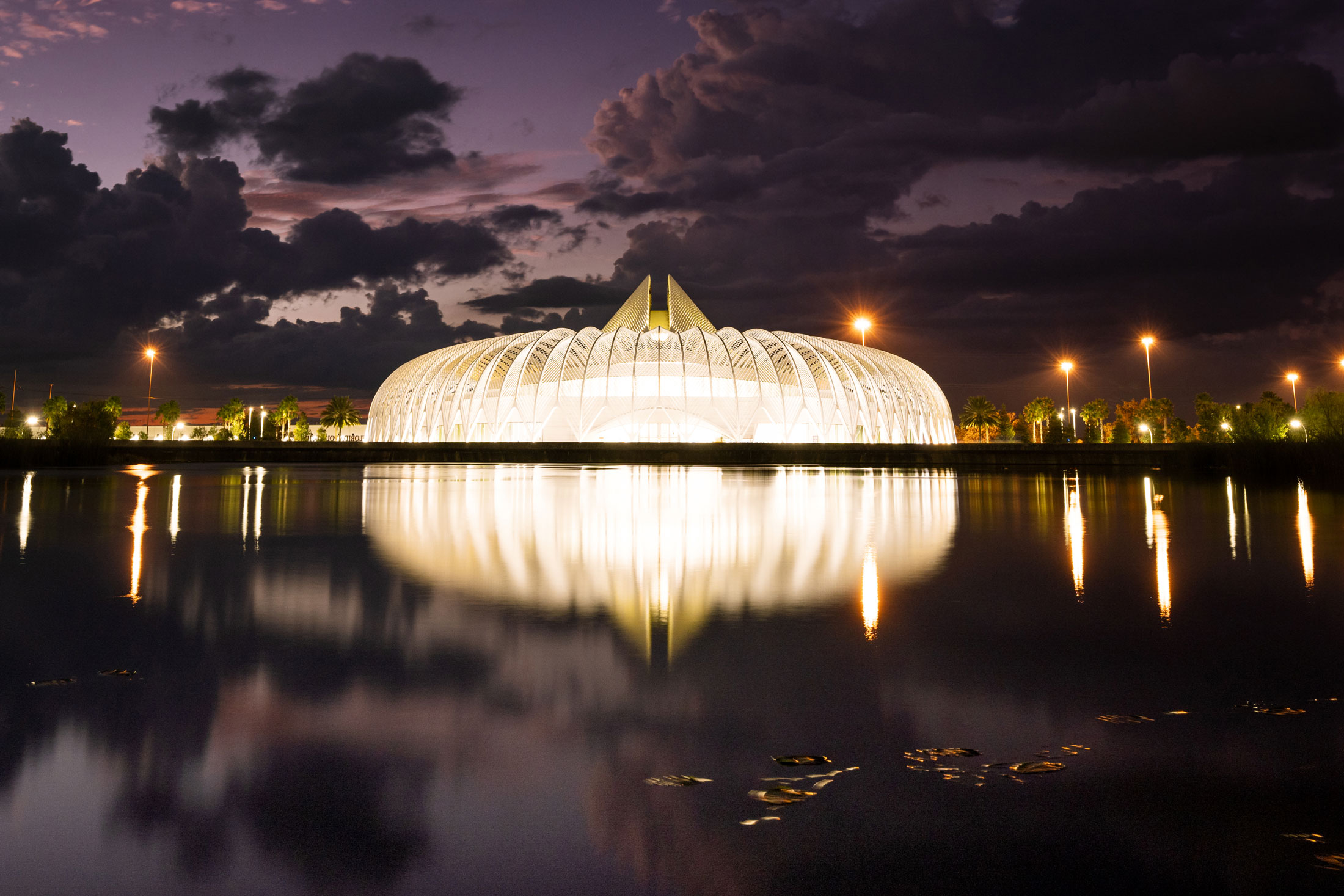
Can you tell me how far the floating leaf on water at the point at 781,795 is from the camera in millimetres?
3053

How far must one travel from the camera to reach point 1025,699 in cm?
430

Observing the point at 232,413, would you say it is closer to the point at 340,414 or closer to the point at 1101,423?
the point at 340,414

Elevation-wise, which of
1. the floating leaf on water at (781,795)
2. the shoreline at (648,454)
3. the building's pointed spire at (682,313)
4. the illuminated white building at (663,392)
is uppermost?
the building's pointed spire at (682,313)

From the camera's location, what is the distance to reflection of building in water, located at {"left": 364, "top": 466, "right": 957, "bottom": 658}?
6.92 m

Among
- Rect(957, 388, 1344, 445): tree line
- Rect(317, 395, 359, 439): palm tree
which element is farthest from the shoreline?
Rect(317, 395, 359, 439): palm tree

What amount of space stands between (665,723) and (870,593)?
3.86 meters

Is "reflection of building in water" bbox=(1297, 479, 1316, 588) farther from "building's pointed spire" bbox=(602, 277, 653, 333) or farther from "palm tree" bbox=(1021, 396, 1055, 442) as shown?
"palm tree" bbox=(1021, 396, 1055, 442)

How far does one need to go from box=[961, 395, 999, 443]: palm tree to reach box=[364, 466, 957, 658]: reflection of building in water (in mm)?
118076

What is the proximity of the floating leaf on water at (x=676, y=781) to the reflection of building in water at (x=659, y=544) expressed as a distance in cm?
180

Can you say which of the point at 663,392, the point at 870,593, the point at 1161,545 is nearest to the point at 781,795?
the point at 870,593

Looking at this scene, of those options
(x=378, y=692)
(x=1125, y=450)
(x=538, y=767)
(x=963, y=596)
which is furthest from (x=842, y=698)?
(x=1125, y=450)

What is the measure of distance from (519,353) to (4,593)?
2150 inches

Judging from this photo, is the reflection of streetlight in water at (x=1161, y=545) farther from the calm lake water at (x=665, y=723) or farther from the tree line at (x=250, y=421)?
the tree line at (x=250, y=421)

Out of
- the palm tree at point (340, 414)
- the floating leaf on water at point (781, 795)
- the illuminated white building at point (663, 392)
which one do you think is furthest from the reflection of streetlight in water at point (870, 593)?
the palm tree at point (340, 414)
